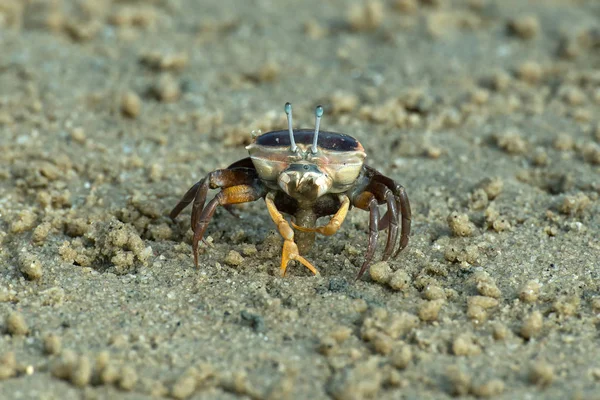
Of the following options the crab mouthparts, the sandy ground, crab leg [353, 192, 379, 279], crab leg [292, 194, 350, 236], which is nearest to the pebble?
the sandy ground

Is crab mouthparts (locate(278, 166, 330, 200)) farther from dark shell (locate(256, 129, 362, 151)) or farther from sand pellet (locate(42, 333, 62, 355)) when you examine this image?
sand pellet (locate(42, 333, 62, 355))

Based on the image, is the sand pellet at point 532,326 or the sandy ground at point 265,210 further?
the sand pellet at point 532,326

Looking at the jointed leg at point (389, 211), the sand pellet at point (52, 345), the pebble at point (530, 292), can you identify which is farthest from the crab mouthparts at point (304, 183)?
the sand pellet at point (52, 345)

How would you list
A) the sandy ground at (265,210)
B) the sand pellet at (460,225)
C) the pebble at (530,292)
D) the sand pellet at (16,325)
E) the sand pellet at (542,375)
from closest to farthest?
the sand pellet at (542,375) < the sandy ground at (265,210) < the sand pellet at (16,325) < the pebble at (530,292) < the sand pellet at (460,225)

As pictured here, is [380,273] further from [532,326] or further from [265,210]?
[265,210]

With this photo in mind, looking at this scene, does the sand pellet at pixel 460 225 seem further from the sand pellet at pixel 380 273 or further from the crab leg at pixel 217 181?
the crab leg at pixel 217 181

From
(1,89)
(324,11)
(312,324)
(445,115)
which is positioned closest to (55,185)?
(1,89)

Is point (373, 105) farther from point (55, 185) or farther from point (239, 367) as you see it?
point (239, 367)
